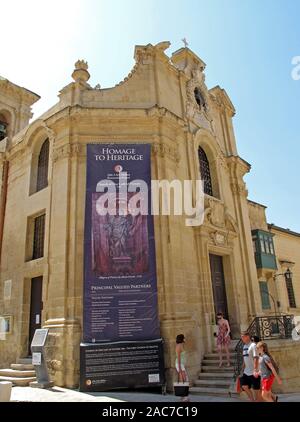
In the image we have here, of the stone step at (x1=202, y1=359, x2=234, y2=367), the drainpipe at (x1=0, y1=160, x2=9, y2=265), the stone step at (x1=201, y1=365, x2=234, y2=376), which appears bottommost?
the stone step at (x1=201, y1=365, x2=234, y2=376)

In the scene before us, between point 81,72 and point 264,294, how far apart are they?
13.5 metres

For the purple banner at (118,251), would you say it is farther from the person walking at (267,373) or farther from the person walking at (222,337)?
the person walking at (267,373)

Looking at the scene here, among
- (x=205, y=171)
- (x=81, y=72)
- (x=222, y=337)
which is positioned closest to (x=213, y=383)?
(x=222, y=337)

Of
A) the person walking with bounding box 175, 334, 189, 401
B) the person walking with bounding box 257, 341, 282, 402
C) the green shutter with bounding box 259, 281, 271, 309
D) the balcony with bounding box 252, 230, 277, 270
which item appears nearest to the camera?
the person walking with bounding box 257, 341, 282, 402

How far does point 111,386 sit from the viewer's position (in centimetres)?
876

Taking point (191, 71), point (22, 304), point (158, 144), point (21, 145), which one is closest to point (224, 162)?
point (191, 71)

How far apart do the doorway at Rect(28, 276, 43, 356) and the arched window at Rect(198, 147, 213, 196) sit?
7341 millimetres

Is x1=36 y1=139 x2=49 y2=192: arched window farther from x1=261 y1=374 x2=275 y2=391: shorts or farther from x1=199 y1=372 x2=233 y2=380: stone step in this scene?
x1=261 y1=374 x2=275 y2=391: shorts

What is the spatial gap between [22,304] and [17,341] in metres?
1.20

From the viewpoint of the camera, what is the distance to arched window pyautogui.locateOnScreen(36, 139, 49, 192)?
539 inches

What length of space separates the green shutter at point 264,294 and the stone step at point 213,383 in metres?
9.08

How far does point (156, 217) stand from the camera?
430 inches

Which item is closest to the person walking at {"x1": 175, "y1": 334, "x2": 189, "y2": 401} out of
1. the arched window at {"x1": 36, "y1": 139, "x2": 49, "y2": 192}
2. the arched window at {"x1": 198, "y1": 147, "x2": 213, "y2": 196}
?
the arched window at {"x1": 198, "y1": 147, "x2": 213, "y2": 196}
